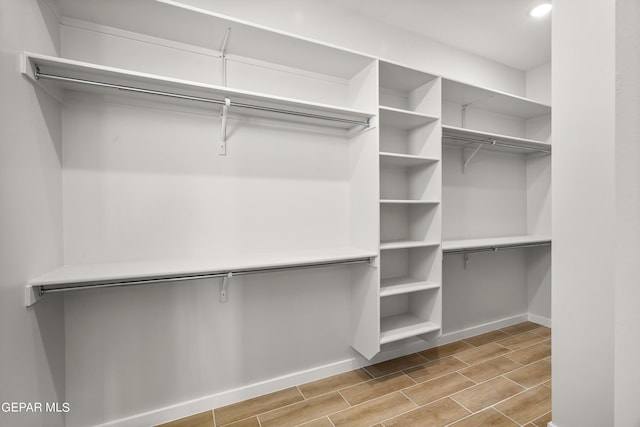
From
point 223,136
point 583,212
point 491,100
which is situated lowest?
point 583,212

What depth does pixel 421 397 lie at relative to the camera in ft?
6.40

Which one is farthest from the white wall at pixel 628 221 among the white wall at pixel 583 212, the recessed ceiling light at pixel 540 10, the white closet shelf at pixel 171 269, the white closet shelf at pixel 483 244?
the recessed ceiling light at pixel 540 10

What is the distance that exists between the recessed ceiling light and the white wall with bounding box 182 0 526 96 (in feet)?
1.54

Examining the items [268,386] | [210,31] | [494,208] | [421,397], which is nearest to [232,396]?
[268,386]

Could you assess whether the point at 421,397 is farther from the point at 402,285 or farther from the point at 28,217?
the point at 28,217

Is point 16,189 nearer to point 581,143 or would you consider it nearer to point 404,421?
point 404,421

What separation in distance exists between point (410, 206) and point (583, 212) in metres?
1.20

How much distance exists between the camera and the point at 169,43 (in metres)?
1.75

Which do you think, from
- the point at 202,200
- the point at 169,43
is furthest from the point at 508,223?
the point at 169,43

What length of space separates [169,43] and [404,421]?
8.94ft

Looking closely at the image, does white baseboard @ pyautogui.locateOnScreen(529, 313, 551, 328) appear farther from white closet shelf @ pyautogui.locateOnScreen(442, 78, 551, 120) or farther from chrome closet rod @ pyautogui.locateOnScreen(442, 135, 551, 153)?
white closet shelf @ pyautogui.locateOnScreen(442, 78, 551, 120)

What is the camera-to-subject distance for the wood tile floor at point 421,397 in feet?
5.69

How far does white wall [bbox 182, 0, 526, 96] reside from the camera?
6.47ft

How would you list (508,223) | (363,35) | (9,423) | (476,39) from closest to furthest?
(9,423)
(363,35)
(476,39)
(508,223)
